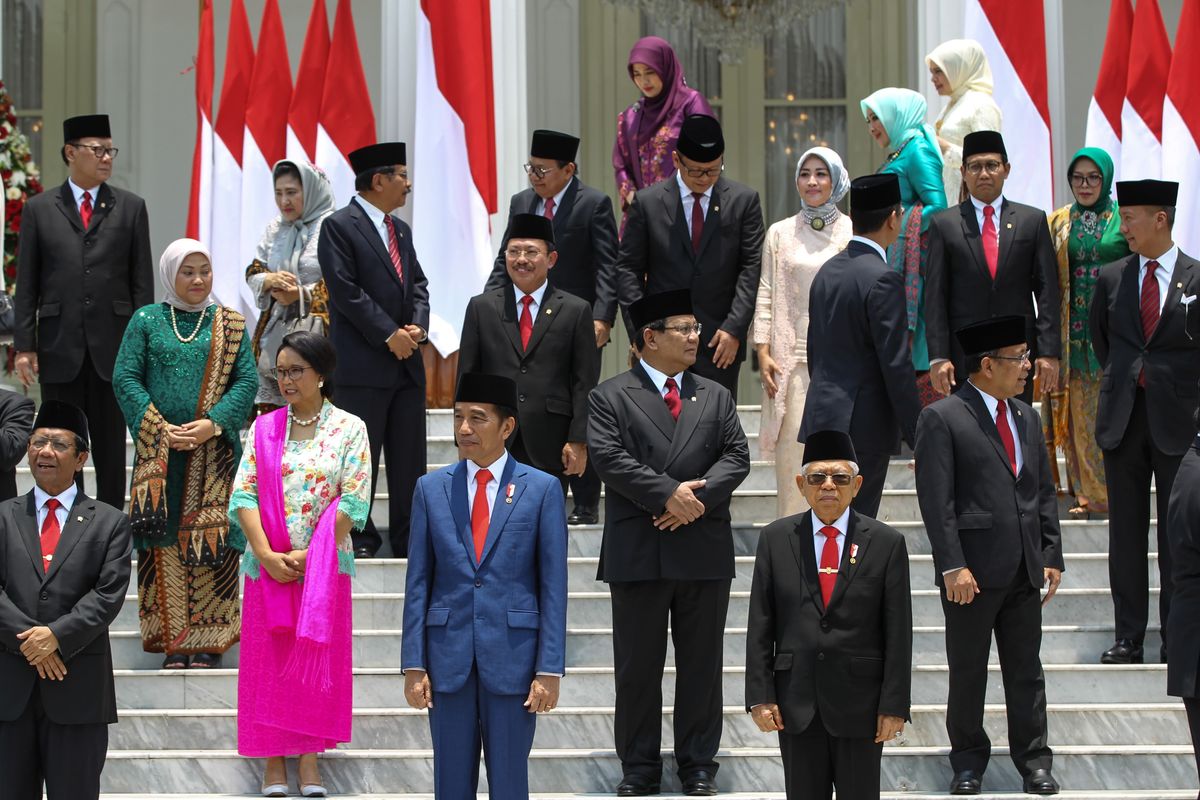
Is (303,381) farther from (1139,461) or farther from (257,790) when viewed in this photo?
(1139,461)

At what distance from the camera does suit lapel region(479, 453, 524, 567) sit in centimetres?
651

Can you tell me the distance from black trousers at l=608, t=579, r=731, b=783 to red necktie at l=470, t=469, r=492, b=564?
982mm

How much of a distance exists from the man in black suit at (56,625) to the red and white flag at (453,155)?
4556mm

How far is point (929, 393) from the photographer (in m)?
9.41

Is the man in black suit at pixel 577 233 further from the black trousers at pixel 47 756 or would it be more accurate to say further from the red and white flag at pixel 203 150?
the red and white flag at pixel 203 150

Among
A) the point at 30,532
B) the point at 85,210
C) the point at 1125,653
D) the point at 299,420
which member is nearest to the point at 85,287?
the point at 85,210

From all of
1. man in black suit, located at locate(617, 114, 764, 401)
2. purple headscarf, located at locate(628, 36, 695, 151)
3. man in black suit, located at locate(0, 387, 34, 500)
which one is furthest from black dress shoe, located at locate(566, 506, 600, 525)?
man in black suit, located at locate(0, 387, 34, 500)

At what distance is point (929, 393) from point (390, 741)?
128 inches

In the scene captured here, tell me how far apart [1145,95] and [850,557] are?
5.64m

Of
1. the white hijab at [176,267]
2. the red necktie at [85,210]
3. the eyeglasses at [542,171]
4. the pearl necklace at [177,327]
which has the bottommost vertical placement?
the pearl necklace at [177,327]

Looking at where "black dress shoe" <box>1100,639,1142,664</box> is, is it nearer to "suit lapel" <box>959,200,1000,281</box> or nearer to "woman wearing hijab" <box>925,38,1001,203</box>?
"suit lapel" <box>959,200,1000,281</box>

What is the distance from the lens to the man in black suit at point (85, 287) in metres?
9.06

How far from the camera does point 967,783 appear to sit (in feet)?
23.4

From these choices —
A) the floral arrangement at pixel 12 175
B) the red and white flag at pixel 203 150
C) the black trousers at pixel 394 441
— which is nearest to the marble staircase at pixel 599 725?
the black trousers at pixel 394 441
